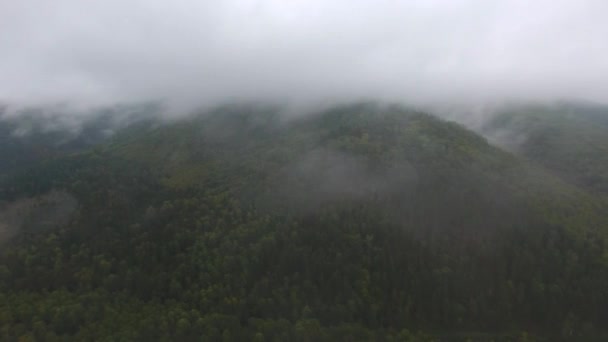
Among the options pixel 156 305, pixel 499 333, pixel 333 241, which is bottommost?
pixel 499 333

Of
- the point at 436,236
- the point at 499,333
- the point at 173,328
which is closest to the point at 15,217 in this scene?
the point at 173,328

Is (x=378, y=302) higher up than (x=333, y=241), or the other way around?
(x=333, y=241)

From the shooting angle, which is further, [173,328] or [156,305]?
[156,305]

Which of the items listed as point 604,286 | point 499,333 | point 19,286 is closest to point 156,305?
point 19,286

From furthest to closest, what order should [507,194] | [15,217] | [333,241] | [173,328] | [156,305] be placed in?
[15,217]
[507,194]
[333,241]
[156,305]
[173,328]

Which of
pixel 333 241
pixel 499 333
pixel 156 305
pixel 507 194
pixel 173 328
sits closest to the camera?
pixel 173 328

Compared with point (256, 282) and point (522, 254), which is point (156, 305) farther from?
point (522, 254)
